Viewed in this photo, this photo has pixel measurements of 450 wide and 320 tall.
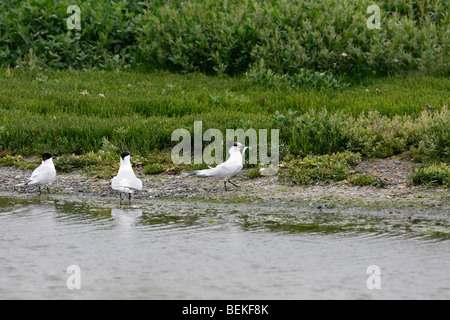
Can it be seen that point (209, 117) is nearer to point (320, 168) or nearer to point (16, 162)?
point (320, 168)

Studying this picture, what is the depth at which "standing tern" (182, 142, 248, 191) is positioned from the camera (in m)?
11.1

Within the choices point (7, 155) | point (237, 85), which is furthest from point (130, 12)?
point (7, 155)

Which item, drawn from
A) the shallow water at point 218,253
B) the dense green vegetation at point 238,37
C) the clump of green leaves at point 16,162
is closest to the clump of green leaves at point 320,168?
the shallow water at point 218,253

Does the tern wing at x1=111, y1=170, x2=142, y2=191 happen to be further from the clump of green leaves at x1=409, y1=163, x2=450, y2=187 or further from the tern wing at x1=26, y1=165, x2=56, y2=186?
the clump of green leaves at x1=409, y1=163, x2=450, y2=187

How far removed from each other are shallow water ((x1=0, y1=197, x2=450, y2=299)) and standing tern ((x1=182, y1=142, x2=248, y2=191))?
73 centimetres

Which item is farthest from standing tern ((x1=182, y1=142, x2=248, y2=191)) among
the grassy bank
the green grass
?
the green grass

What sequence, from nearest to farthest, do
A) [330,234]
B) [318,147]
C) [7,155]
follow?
[330,234] < [318,147] < [7,155]

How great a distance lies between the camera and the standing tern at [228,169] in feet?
36.4

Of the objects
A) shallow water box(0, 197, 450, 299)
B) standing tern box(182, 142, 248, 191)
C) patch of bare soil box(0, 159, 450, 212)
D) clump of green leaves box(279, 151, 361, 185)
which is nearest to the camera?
shallow water box(0, 197, 450, 299)

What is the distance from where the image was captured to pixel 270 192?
11125mm

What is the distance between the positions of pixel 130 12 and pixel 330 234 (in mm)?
14984

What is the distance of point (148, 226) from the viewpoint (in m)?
9.29

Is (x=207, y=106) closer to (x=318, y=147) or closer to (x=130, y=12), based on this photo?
(x=318, y=147)

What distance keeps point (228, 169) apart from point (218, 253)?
322cm
